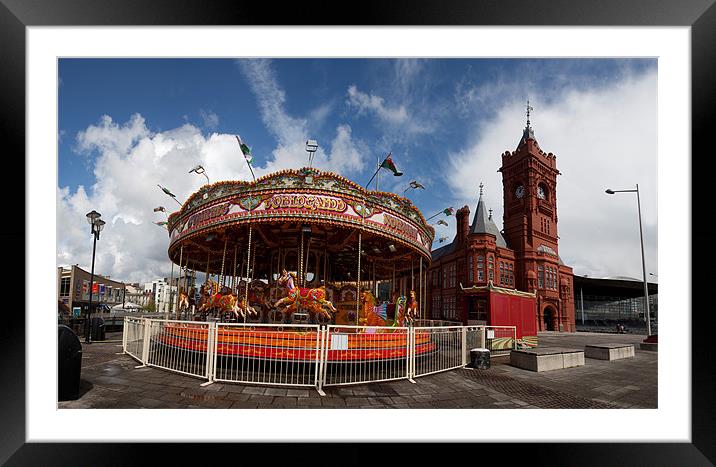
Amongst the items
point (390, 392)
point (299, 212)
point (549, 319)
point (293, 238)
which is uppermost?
point (299, 212)

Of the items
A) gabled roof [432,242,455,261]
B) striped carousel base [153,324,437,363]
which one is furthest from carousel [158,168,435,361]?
gabled roof [432,242,455,261]

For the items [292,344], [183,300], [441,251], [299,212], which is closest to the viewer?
[292,344]

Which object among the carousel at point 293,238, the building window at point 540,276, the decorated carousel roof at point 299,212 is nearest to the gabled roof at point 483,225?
the building window at point 540,276

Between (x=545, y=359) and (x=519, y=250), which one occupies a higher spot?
(x=519, y=250)

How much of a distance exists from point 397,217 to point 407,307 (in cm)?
332

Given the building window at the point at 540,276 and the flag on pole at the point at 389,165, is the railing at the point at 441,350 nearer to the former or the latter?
the flag on pole at the point at 389,165

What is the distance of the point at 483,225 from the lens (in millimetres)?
30062

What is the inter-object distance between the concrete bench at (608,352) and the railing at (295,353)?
5499 millimetres

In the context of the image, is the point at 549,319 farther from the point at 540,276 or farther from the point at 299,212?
the point at 299,212

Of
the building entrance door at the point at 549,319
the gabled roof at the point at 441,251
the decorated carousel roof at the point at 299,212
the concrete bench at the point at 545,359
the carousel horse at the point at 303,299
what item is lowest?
the building entrance door at the point at 549,319

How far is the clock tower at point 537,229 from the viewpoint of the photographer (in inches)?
1219
